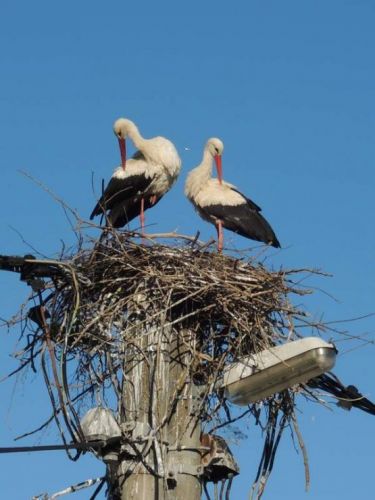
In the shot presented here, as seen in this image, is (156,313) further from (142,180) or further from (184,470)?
(142,180)

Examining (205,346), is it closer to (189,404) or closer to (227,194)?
(189,404)

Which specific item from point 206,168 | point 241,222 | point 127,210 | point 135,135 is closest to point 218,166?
point 206,168

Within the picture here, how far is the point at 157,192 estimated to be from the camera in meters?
11.0

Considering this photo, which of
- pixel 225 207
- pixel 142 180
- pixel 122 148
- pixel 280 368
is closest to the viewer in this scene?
pixel 280 368

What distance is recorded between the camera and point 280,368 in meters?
5.17

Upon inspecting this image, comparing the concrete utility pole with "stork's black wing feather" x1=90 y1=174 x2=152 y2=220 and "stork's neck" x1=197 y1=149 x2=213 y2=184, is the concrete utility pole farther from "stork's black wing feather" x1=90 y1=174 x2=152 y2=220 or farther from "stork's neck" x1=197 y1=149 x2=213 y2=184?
"stork's neck" x1=197 y1=149 x2=213 y2=184

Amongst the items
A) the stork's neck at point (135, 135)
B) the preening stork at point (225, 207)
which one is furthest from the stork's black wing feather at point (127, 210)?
the stork's neck at point (135, 135)

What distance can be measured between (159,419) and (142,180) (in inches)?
229

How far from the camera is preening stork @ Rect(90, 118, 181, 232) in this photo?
424 inches

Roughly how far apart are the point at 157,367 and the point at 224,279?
1287mm

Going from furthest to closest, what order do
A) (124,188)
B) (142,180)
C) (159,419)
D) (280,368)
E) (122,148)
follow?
(122,148), (142,180), (124,188), (159,419), (280,368)

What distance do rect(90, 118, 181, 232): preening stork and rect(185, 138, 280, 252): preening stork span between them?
254 mm

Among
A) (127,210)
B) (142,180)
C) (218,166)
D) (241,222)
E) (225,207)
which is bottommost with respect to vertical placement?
(241,222)

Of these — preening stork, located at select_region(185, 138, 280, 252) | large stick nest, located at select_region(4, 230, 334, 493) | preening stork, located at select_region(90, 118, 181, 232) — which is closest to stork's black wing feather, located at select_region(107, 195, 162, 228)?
preening stork, located at select_region(90, 118, 181, 232)
